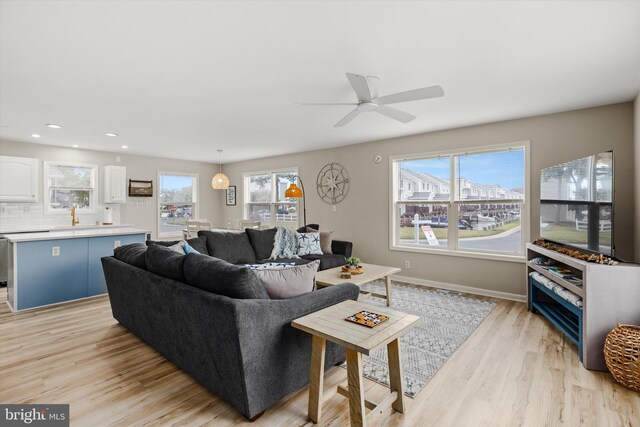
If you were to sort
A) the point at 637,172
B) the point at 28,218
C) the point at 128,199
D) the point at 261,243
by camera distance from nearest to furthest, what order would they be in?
the point at 637,172, the point at 261,243, the point at 28,218, the point at 128,199

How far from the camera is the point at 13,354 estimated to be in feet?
9.02

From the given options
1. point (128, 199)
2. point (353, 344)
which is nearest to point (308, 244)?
point (353, 344)

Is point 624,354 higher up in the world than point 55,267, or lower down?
lower down

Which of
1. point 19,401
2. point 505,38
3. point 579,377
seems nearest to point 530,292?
point 579,377

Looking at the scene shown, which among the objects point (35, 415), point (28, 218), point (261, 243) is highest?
point (28, 218)

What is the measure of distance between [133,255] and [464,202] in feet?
14.3

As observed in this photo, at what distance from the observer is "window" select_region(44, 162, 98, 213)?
6.03m

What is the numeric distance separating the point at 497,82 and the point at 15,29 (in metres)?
3.86

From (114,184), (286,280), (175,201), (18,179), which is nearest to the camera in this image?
(286,280)

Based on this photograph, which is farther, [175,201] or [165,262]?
[175,201]

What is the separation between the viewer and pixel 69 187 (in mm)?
6258

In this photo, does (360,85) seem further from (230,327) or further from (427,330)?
(427,330)

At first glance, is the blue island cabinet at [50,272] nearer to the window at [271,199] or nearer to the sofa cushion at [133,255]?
the sofa cushion at [133,255]

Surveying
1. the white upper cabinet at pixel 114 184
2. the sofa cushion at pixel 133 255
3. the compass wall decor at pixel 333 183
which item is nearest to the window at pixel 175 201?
the white upper cabinet at pixel 114 184
